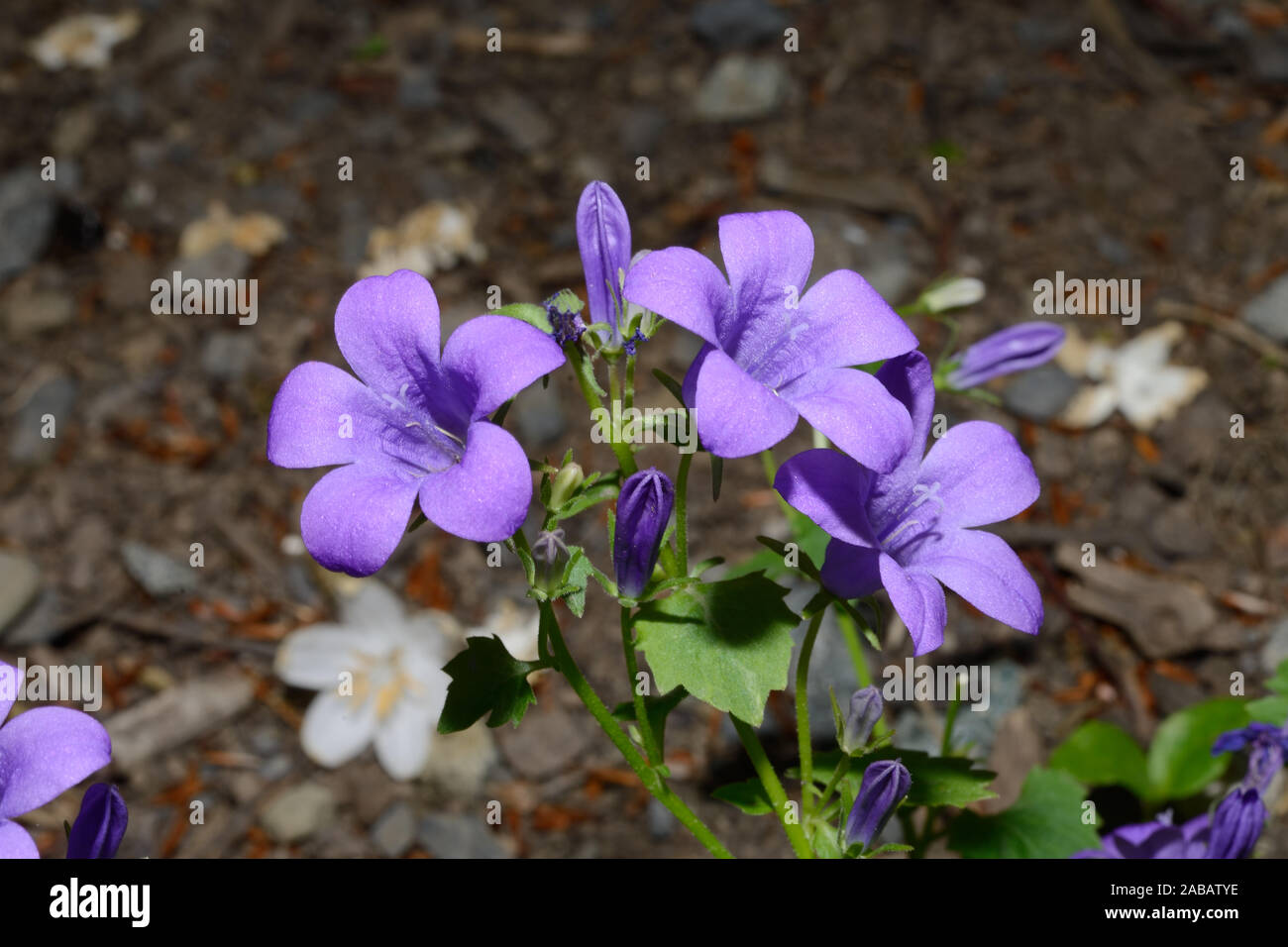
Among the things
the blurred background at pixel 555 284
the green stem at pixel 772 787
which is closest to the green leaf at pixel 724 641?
the green stem at pixel 772 787

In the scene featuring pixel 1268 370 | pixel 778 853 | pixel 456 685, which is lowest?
pixel 778 853

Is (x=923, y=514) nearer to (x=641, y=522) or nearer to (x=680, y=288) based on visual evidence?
(x=641, y=522)

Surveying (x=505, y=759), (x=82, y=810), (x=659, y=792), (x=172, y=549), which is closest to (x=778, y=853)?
(x=505, y=759)

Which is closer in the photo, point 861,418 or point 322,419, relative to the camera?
point 861,418

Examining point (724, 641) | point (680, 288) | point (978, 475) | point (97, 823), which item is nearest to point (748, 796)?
point (724, 641)

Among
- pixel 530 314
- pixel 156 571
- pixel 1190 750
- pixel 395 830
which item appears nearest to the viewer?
pixel 530 314

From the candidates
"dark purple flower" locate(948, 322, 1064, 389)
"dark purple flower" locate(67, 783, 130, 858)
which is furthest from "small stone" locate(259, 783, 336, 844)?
"dark purple flower" locate(948, 322, 1064, 389)
